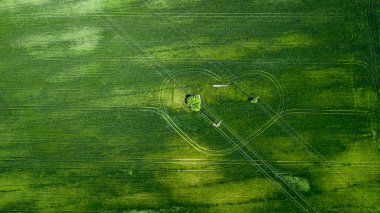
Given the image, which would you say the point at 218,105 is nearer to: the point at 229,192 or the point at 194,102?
the point at 194,102

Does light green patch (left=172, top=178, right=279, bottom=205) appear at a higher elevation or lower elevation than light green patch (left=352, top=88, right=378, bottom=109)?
lower

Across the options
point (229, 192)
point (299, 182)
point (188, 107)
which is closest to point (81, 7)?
point (188, 107)

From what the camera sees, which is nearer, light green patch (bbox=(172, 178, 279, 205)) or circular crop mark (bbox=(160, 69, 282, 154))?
light green patch (bbox=(172, 178, 279, 205))

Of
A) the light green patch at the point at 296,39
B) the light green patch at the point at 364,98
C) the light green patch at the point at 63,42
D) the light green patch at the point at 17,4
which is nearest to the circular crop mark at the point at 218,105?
the light green patch at the point at 296,39

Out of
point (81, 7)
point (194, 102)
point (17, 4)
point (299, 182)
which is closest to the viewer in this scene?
point (299, 182)

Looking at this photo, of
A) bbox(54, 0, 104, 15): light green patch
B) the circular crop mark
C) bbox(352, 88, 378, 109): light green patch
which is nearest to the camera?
the circular crop mark

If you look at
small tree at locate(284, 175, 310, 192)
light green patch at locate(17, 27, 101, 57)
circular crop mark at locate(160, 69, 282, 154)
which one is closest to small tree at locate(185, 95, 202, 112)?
circular crop mark at locate(160, 69, 282, 154)

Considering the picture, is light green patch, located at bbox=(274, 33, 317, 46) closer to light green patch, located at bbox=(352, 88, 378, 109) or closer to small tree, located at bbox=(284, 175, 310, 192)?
light green patch, located at bbox=(352, 88, 378, 109)
